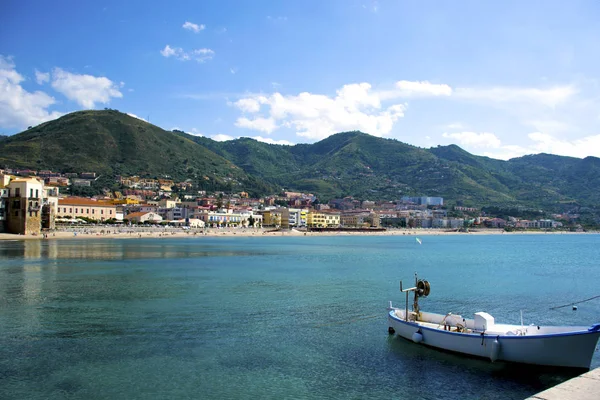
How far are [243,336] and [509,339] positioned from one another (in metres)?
8.56

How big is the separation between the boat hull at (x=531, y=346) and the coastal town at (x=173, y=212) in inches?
2693

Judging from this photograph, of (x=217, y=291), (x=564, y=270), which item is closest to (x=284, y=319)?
(x=217, y=291)

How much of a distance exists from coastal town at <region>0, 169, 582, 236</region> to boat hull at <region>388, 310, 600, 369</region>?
2693 inches

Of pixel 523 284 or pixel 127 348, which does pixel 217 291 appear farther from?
pixel 523 284

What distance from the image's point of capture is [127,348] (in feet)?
51.3

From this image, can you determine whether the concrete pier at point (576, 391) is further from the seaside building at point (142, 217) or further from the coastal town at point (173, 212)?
the seaside building at point (142, 217)

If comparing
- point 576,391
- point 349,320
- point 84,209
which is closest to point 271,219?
point 84,209

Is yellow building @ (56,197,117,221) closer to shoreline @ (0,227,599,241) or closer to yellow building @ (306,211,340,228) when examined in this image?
shoreline @ (0,227,599,241)

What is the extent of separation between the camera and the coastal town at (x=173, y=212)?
233 ft

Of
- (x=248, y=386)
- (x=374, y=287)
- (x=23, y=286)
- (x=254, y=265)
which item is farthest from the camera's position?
(x=254, y=265)

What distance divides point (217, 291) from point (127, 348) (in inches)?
453

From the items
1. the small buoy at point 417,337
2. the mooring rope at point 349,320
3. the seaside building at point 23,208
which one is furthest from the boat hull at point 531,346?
the seaside building at point 23,208

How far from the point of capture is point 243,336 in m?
17.3

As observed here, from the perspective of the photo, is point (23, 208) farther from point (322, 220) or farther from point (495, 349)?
point (322, 220)
